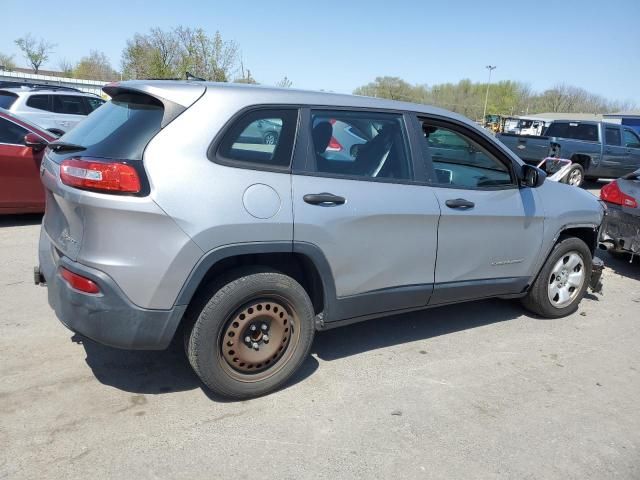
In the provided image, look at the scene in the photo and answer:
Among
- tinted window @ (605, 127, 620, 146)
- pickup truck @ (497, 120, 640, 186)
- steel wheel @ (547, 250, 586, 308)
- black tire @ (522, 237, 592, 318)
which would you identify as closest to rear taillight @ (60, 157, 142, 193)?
black tire @ (522, 237, 592, 318)

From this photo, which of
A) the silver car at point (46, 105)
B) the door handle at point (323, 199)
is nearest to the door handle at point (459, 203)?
the door handle at point (323, 199)

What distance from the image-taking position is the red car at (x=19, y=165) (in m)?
6.57

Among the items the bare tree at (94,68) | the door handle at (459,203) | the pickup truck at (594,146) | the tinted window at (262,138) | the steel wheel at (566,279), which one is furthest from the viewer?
the bare tree at (94,68)

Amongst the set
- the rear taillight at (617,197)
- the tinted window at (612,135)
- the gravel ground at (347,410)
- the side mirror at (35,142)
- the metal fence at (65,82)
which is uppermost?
the metal fence at (65,82)

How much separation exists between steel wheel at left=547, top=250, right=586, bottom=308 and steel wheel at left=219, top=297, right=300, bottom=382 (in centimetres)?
268

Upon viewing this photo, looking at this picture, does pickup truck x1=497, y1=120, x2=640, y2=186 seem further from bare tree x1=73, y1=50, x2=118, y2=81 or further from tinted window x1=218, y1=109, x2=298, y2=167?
bare tree x1=73, y1=50, x2=118, y2=81

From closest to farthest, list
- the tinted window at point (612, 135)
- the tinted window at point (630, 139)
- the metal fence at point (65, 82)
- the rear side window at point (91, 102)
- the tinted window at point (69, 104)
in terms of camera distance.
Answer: the tinted window at point (69, 104), the rear side window at point (91, 102), the tinted window at point (612, 135), the tinted window at point (630, 139), the metal fence at point (65, 82)

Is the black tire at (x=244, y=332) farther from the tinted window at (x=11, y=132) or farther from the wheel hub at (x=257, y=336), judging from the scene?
the tinted window at (x=11, y=132)

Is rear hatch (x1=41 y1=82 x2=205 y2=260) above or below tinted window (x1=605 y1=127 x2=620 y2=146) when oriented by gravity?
below

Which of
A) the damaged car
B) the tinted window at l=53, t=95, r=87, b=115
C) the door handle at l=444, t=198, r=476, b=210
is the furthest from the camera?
the tinted window at l=53, t=95, r=87, b=115

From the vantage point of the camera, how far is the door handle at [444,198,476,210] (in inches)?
143

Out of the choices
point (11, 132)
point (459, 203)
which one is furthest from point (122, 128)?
point (11, 132)

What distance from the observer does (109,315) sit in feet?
8.73

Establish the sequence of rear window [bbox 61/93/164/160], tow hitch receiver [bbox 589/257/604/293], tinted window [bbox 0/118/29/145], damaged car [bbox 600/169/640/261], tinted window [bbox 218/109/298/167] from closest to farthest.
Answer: rear window [bbox 61/93/164/160] → tinted window [bbox 218/109/298/167] → tow hitch receiver [bbox 589/257/604/293] → damaged car [bbox 600/169/640/261] → tinted window [bbox 0/118/29/145]
